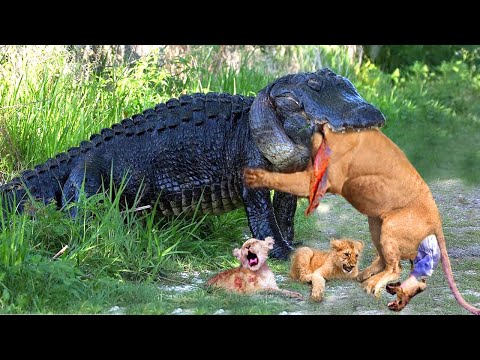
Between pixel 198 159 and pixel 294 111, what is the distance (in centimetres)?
93

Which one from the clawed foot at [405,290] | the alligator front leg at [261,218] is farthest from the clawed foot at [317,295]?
the alligator front leg at [261,218]

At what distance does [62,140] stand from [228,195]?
1944 millimetres

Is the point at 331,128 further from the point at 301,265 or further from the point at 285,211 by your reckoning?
the point at 285,211

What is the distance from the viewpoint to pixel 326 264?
6.20m

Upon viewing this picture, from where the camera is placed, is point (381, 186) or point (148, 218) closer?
point (381, 186)

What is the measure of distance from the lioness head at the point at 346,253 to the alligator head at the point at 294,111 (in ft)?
2.79

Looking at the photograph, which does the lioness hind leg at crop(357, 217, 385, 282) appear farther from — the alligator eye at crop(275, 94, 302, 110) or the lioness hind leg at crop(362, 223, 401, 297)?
the alligator eye at crop(275, 94, 302, 110)

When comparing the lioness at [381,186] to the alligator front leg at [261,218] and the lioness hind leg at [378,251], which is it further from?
the alligator front leg at [261,218]

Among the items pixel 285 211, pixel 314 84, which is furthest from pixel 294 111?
pixel 285 211

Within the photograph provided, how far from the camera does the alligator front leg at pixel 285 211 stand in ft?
24.3

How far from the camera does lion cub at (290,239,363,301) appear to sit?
601 centimetres

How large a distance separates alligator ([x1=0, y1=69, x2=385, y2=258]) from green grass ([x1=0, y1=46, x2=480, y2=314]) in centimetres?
26

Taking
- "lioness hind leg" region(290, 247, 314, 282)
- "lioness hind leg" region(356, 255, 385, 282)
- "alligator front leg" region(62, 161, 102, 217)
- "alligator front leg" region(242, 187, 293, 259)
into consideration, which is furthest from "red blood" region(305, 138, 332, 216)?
"alligator front leg" region(62, 161, 102, 217)
